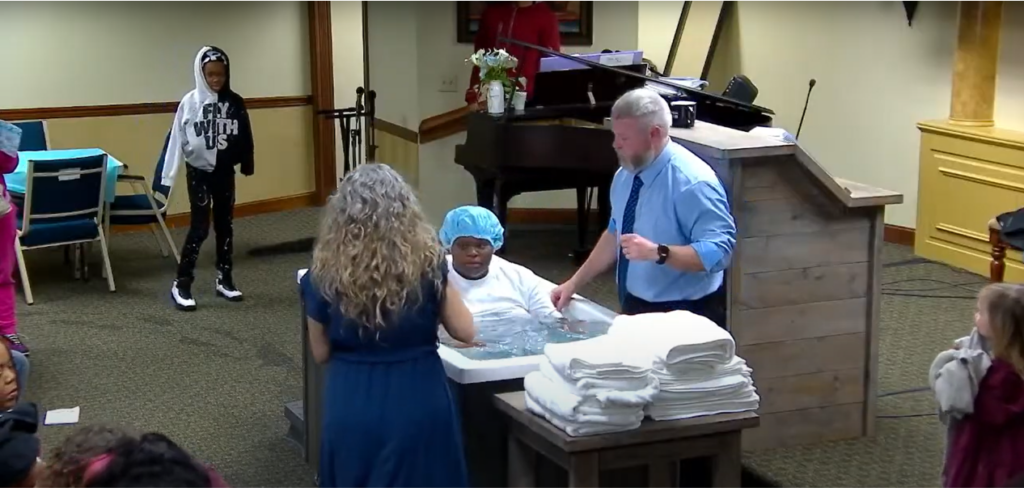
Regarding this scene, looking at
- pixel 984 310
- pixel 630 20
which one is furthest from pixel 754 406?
pixel 630 20

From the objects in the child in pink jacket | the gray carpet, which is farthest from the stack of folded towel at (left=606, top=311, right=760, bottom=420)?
the child in pink jacket

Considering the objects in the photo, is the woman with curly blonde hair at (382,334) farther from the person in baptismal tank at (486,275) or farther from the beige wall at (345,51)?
the beige wall at (345,51)

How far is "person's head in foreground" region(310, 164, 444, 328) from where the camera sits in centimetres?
269

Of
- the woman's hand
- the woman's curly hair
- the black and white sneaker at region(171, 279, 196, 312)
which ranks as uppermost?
the woman's curly hair

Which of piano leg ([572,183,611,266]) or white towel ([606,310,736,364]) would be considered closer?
white towel ([606,310,736,364])

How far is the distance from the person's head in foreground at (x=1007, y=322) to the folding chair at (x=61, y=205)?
478 centimetres

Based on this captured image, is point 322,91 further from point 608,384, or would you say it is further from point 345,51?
point 608,384

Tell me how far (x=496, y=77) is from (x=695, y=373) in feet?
13.4

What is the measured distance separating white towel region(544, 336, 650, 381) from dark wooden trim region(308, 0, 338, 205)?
6165mm

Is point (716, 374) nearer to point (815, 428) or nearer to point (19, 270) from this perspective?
point (815, 428)

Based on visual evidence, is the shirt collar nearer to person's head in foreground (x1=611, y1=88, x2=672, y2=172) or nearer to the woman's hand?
person's head in foreground (x1=611, y1=88, x2=672, y2=172)

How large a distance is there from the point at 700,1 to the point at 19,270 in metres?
4.92

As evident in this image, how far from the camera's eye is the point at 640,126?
3.38 m

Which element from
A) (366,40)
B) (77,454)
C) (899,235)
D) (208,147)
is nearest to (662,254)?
→ (77,454)
